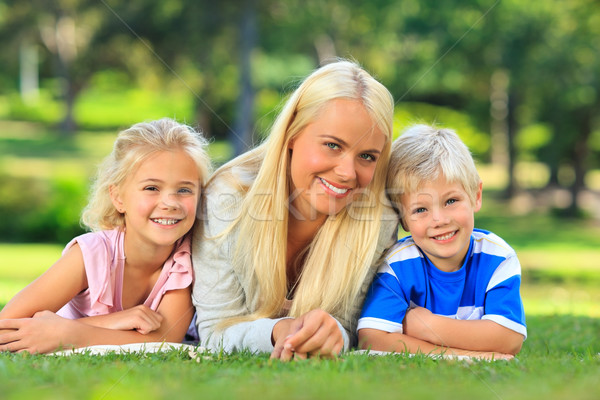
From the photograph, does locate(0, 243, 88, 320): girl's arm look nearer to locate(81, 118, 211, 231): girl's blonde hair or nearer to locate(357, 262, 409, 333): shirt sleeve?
locate(81, 118, 211, 231): girl's blonde hair

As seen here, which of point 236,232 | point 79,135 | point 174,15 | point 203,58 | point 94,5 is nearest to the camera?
point 236,232

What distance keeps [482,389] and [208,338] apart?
1754mm

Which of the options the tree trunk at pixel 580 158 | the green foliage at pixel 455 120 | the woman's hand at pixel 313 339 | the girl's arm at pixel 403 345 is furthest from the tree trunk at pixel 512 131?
the woman's hand at pixel 313 339

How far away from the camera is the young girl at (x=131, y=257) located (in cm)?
397

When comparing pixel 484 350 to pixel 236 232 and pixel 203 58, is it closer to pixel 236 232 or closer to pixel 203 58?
pixel 236 232

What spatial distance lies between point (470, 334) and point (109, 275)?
2.15m

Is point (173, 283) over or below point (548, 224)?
below

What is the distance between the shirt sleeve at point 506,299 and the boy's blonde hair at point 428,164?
1.51ft

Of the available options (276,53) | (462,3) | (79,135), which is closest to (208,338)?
(462,3)

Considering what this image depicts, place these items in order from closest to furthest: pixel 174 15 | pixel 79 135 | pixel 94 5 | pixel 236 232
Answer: pixel 236 232 → pixel 174 15 → pixel 94 5 → pixel 79 135

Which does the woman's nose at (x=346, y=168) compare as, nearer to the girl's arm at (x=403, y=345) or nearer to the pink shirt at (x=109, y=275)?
the girl's arm at (x=403, y=345)

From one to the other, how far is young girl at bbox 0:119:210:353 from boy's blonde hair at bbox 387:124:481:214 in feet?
3.98

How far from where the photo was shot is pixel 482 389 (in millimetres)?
2742

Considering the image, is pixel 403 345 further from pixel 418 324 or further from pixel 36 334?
pixel 36 334
